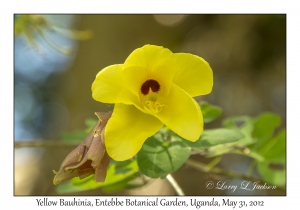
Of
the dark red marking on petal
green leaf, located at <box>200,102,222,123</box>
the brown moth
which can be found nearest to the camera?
the brown moth

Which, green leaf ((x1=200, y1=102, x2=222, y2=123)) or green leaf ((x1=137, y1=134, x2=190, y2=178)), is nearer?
green leaf ((x1=137, y1=134, x2=190, y2=178))

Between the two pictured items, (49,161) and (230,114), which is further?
(230,114)

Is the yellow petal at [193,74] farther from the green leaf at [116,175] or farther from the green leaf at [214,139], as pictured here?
the green leaf at [116,175]

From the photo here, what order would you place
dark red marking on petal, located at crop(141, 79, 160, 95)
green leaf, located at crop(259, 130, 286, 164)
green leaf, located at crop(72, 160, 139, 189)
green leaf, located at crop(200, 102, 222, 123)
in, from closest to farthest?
dark red marking on petal, located at crop(141, 79, 160, 95) < green leaf, located at crop(72, 160, 139, 189) < green leaf, located at crop(200, 102, 222, 123) < green leaf, located at crop(259, 130, 286, 164)

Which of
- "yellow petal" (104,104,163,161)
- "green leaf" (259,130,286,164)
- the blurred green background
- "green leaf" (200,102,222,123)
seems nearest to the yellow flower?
"yellow petal" (104,104,163,161)

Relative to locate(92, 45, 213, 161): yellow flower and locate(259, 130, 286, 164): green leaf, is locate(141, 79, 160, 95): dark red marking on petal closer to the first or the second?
locate(92, 45, 213, 161): yellow flower

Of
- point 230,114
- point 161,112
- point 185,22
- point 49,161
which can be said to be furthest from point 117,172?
point 185,22

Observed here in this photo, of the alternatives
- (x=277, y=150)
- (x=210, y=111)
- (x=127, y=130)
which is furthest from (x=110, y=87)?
(x=277, y=150)

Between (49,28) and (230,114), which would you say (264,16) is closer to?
(230,114)
